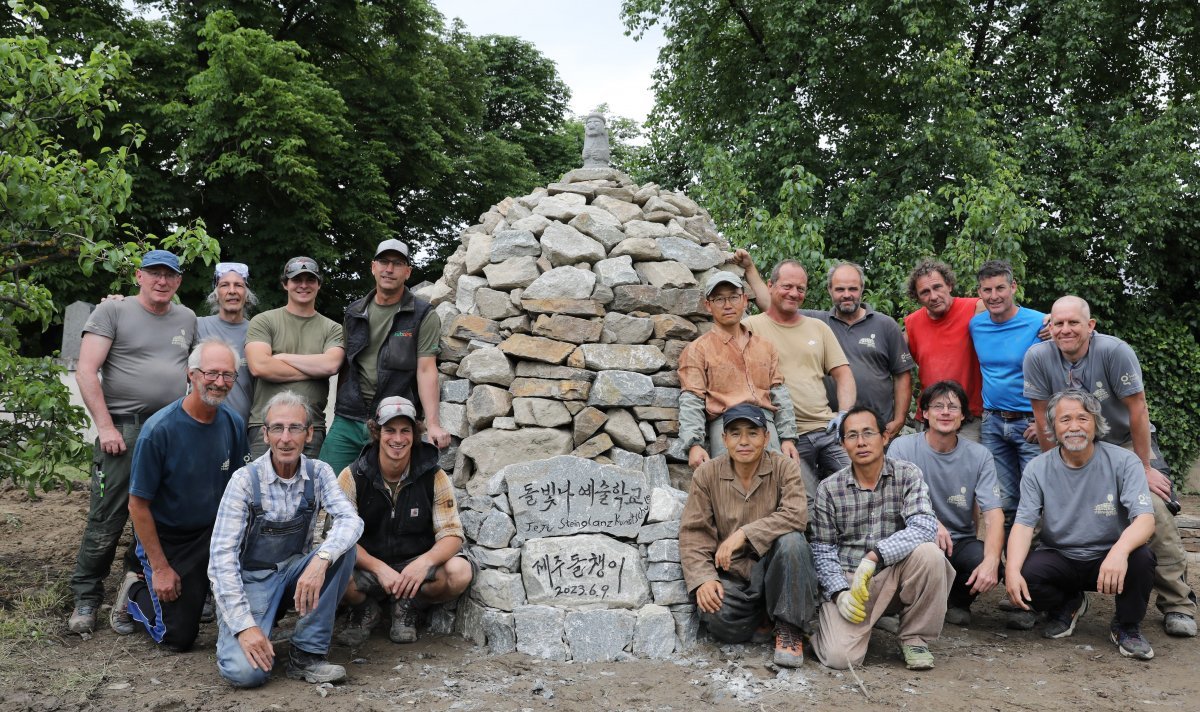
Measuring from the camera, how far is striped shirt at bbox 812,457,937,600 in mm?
4000

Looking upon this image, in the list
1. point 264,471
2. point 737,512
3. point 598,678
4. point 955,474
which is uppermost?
point 955,474

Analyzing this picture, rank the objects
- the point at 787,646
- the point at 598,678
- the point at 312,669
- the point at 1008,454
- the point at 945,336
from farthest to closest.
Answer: the point at 945,336 → the point at 1008,454 → the point at 787,646 → the point at 598,678 → the point at 312,669

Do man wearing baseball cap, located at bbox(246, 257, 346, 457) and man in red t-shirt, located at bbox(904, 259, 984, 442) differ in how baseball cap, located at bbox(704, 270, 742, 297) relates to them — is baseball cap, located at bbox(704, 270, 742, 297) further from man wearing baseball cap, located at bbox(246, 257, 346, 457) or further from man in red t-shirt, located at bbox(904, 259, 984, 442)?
man wearing baseball cap, located at bbox(246, 257, 346, 457)

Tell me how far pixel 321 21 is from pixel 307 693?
13260 mm

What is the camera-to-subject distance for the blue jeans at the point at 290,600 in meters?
3.60

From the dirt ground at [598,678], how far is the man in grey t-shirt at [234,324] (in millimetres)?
1194

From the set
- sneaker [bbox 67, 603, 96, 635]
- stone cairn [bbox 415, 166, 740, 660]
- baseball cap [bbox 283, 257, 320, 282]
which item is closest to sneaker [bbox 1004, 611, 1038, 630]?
stone cairn [bbox 415, 166, 740, 660]

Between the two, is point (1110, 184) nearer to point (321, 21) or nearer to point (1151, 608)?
point (1151, 608)

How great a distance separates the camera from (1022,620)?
4.57 m

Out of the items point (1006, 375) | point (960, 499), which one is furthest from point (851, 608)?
point (1006, 375)

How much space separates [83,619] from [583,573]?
250cm

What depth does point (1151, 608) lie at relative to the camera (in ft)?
15.9

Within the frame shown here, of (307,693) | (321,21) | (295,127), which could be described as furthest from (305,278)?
(321,21)

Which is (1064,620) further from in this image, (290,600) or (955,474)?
(290,600)
